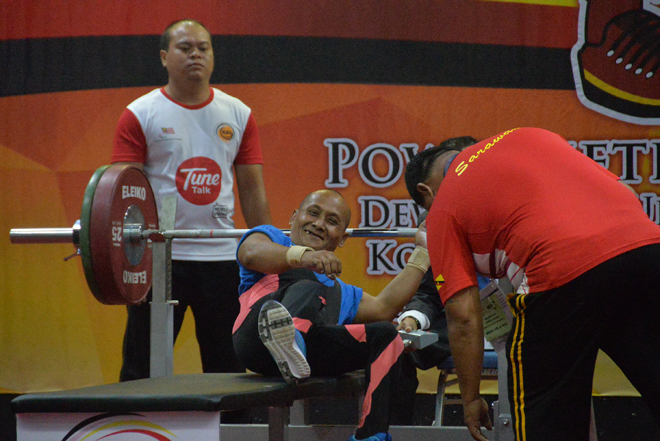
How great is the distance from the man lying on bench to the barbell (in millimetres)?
172

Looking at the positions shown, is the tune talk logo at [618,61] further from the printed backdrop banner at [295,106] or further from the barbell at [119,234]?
the barbell at [119,234]

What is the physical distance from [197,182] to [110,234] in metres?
0.60

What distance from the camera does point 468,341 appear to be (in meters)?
1.50

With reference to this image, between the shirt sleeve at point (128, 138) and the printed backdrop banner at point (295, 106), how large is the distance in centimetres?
110

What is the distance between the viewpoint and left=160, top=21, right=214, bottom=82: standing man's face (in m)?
2.85

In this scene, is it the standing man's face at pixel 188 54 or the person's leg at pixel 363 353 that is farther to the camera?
the standing man's face at pixel 188 54

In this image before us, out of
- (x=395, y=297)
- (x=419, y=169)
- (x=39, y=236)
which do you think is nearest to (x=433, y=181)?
(x=419, y=169)

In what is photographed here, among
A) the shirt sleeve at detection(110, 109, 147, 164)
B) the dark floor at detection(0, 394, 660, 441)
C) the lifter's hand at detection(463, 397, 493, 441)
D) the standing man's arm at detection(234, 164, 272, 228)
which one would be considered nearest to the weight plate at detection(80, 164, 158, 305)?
the shirt sleeve at detection(110, 109, 147, 164)

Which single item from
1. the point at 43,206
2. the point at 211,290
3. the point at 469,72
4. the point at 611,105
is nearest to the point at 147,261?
the point at 211,290

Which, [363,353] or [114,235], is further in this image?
[114,235]

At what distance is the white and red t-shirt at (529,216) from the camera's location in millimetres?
1374

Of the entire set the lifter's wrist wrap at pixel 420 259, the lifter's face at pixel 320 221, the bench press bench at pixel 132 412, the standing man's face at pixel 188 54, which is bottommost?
the bench press bench at pixel 132 412

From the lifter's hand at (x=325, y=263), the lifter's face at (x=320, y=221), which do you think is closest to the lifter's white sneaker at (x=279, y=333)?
the lifter's hand at (x=325, y=263)

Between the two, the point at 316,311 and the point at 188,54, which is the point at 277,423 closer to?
the point at 316,311
